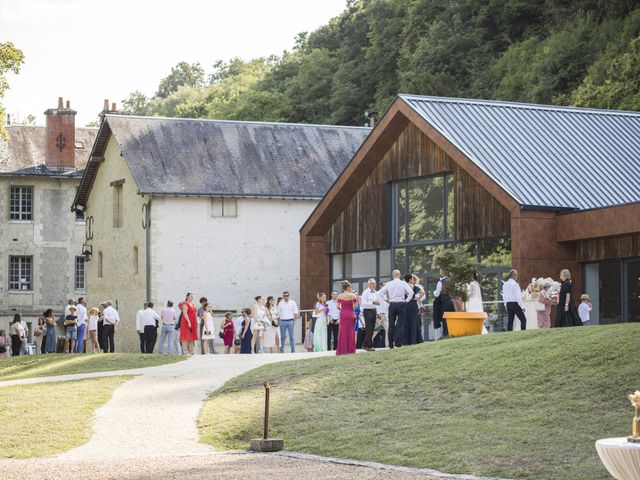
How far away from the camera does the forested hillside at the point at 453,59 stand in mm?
61438

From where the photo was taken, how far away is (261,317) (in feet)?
115

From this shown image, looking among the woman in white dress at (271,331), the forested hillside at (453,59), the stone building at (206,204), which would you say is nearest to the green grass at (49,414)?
the woman in white dress at (271,331)

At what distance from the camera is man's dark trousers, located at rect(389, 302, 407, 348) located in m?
28.2

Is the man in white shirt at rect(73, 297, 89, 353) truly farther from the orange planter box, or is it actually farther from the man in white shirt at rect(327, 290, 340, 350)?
the orange planter box

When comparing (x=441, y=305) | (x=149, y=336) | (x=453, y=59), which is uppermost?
(x=453, y=59)

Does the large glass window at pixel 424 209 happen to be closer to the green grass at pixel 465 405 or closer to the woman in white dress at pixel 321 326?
the woman in white dress at pixel 321 326

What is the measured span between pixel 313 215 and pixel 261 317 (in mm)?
9103

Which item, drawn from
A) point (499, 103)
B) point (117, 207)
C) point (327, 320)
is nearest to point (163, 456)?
point (327, 320)

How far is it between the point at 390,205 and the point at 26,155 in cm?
2665

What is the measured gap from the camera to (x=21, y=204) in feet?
205

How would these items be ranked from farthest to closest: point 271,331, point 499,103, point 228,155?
point 228,155, point 499,103, point 271,331

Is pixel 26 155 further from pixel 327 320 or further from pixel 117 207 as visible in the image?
pixel 327 320

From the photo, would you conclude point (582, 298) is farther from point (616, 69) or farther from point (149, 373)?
point (616, 69)

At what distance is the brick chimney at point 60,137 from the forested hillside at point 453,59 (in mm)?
15545
